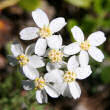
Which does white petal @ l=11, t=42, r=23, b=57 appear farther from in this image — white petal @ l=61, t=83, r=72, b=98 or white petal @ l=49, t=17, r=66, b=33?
white petal @ l=61, t=83, r=72, b=98

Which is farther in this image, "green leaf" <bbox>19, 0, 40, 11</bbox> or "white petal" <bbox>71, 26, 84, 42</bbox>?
"green leaf" <bbox>19, 0, 40, 11</bbox>

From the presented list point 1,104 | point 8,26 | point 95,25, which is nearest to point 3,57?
point 8,26

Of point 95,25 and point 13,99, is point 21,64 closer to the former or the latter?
point 13,99

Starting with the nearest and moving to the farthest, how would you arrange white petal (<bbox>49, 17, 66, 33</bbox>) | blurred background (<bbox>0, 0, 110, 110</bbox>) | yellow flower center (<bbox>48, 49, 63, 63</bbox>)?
yellow flower center (<bbox>48, 49, 63, 63</bbox>) < white petal (<bbox>49, 17, 66, 33</bbox>) < blurred background (<bbox>0, 0, 110, 110</bbox>)

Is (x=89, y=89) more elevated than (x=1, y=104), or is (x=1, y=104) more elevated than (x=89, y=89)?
(x=1, y=104)

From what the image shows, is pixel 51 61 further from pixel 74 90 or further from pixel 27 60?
pixel 74 90

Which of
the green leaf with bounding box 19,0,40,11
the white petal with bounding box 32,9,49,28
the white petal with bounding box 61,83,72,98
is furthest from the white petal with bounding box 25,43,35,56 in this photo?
the green leaf with bounding box 19,0,40,11

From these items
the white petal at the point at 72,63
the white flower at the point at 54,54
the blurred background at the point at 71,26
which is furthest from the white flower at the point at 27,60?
the blurred background at the point at 71,26
